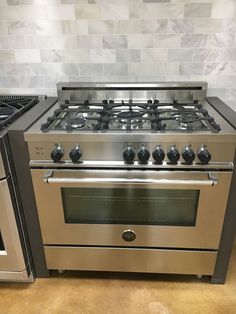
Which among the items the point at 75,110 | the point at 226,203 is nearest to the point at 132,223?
the point at 226,203

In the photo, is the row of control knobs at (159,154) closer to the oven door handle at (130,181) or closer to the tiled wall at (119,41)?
the oven door handle at (130,181)

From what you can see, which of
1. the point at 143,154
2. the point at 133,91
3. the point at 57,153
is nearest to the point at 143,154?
the point at 143,154

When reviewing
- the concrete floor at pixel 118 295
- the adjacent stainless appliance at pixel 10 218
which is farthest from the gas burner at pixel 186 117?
the concrete floor at pixel 118 295

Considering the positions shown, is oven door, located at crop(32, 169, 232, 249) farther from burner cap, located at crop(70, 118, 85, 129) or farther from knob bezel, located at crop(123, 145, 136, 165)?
burner cap, located at crop(70, 118, 85, 129)

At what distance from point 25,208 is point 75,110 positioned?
0.51 m

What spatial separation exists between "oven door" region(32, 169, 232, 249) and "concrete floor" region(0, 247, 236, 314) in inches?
10.1

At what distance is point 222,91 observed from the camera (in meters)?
1.53

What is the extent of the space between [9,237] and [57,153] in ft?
1.60

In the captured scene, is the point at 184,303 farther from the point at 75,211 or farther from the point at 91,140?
the point at 91,140

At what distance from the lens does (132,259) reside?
135 centimetres

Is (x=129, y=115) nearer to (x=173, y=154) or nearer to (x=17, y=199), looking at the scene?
(x=173, y=154)

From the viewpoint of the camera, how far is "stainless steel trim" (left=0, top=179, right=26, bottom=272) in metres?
1.18

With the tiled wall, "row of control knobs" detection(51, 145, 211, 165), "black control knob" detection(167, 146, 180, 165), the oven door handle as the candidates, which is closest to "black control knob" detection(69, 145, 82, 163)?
"row of control knobs" detection(51, 145, 211, 165)

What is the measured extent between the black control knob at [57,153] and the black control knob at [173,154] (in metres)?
0.42
